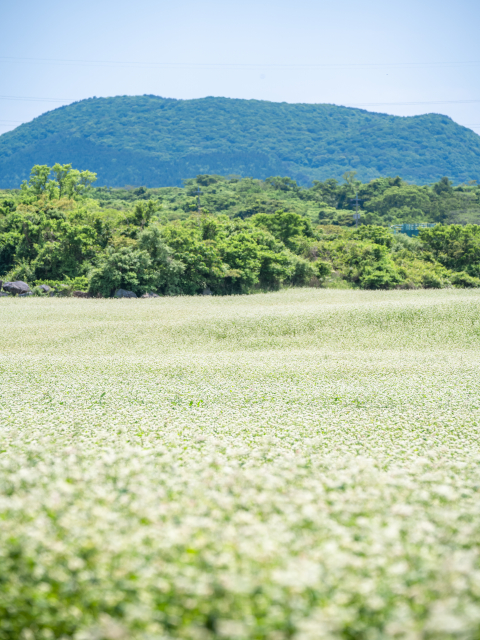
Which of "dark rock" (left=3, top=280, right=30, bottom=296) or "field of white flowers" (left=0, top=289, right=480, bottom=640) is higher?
"dark rock" (left=3, top=280, right=30, bottom=296)

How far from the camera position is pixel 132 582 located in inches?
129

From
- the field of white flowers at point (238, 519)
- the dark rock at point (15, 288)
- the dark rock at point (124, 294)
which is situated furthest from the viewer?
the dark rock at point (15, 288)

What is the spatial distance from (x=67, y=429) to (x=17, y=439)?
1.10 m

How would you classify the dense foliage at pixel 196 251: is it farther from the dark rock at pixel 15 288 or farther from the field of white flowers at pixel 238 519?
the field of white flowers at pixel 238 519

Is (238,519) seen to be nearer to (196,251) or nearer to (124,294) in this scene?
(124,294)

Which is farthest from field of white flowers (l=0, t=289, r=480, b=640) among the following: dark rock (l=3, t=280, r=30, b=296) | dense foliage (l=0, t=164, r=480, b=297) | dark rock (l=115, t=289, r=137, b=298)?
dark rock (l=3, t=280, r=30, b=296)

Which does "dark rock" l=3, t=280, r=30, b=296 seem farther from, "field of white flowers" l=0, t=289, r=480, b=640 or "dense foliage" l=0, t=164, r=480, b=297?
"field of white flowers" l=0, t=289, r=480, b=640

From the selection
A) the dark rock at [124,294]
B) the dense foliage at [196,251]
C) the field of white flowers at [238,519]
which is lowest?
the field of white flowers at [238,519]

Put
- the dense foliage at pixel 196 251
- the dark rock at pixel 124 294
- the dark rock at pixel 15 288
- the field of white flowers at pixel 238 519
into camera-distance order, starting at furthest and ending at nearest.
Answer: the dense foliage at pixel 196 251, the dark rock at pixel 15 288, the dark rock at pixel 124 294, the field of white flowers at pixel 238 519

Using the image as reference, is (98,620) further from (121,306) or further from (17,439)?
(121,306)

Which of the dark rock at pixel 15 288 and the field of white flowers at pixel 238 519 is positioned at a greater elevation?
the dark rock at pixel 15 288

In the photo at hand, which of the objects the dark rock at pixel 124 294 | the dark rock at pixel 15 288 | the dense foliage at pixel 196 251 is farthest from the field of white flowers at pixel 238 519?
the dark rock at pixel 15 288

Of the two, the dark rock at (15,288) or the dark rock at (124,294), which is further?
the dark rock at (15,288)

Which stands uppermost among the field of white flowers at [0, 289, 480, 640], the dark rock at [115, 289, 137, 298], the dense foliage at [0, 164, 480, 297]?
the dense foliage at [0, 164, 480, 297]
